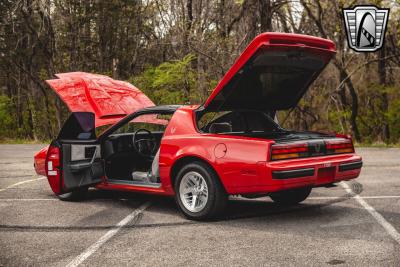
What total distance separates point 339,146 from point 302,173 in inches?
38.6

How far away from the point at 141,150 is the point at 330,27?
1971cm

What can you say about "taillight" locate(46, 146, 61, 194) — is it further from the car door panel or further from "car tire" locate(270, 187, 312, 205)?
"car tire" locate(270, 187, 312, 205)

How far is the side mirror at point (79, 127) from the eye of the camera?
288 inches

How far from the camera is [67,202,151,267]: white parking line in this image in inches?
182

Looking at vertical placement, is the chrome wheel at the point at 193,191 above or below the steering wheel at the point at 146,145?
below

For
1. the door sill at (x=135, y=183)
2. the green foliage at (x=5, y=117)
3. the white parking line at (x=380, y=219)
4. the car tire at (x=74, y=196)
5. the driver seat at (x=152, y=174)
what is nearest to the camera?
the white parking line at (x=380, y=219)

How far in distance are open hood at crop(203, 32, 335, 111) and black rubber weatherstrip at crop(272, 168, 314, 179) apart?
1248mm

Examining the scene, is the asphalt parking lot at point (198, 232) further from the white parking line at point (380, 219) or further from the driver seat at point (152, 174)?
the driver seat at point (152, 174)

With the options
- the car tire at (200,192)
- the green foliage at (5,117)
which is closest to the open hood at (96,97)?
the car tire at (200,192)

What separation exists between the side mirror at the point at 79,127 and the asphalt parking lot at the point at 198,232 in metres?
0.98

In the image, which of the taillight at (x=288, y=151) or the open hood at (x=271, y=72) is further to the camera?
the open hood at (x=271, y=72)

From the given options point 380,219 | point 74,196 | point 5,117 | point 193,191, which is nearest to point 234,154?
point 193,191

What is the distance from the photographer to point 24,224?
6.29 m

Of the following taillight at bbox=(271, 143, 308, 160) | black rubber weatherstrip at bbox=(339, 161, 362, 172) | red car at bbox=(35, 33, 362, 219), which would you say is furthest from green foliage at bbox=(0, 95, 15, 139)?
taillight at bbox=(271, 143, 308, 160)
